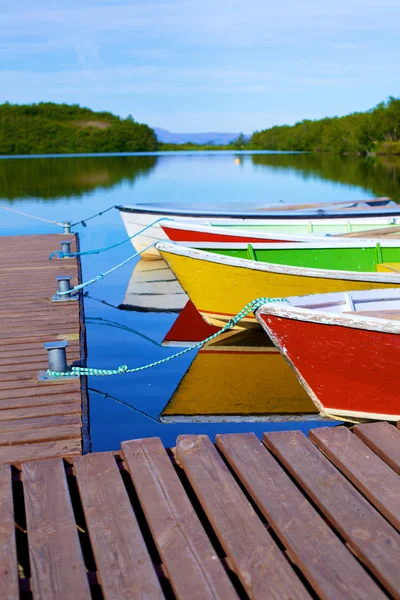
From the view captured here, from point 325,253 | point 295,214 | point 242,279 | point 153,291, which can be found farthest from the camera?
point 153,291

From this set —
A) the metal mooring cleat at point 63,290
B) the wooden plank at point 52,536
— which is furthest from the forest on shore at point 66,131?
the wooden plank at point 52,536

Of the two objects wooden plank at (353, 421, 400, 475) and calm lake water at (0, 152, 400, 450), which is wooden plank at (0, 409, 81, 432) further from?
wooden plank at (353, 421, 400, 475)

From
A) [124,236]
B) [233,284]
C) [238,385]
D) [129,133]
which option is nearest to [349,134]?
[129,133]

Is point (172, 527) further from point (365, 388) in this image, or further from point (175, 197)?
point (175, 197)

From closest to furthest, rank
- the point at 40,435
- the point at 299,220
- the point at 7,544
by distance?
1. the point at 7,544
2. the point at 40,435
3. the point at 299,220

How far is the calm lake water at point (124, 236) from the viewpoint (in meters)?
5.22

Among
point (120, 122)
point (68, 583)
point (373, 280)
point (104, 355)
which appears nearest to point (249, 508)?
point (68, 583)

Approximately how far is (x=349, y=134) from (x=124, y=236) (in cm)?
6750

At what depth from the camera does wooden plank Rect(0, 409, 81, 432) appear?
3652 millimetres

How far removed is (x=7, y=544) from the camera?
2.24 metres

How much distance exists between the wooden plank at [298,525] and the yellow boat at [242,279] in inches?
135

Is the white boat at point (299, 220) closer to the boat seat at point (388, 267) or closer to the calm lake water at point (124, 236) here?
the calm lake water at point (124, 236)

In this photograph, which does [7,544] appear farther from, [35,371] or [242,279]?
[242,279]

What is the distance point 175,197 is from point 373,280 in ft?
65.7
